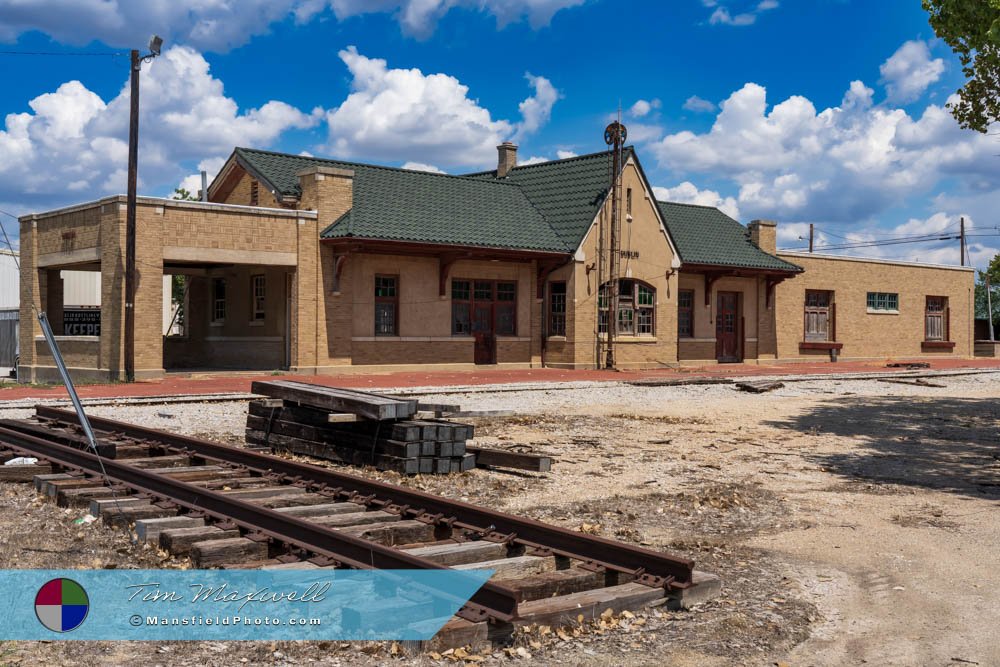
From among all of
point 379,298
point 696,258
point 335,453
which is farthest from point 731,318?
point 335,453

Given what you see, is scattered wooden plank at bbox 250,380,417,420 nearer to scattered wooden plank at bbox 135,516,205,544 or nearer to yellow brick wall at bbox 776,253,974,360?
scattered wooden plank at bbox 135,516,205,544

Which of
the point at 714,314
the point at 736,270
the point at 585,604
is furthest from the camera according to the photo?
the point at 714,314

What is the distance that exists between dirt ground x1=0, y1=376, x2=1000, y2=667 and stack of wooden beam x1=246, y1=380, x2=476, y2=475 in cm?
32

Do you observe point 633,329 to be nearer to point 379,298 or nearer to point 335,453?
point 379,298

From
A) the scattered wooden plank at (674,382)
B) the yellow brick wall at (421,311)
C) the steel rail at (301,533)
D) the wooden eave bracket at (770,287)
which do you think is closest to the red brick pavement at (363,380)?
the yellow brick wall at (421,311)

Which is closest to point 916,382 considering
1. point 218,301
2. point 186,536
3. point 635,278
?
point 635,278

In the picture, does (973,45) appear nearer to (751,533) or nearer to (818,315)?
(751,533)

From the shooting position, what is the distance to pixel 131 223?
78.5 feet

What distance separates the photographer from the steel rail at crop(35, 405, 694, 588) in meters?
5.96

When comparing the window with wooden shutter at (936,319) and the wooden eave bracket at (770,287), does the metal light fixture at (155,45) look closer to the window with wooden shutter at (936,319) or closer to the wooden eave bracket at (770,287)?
the wooden eave bracket at (770,287)

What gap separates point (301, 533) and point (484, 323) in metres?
24.0

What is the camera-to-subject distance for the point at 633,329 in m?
32.6

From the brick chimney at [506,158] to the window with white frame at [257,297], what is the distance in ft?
38.8

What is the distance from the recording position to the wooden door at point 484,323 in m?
30.3
